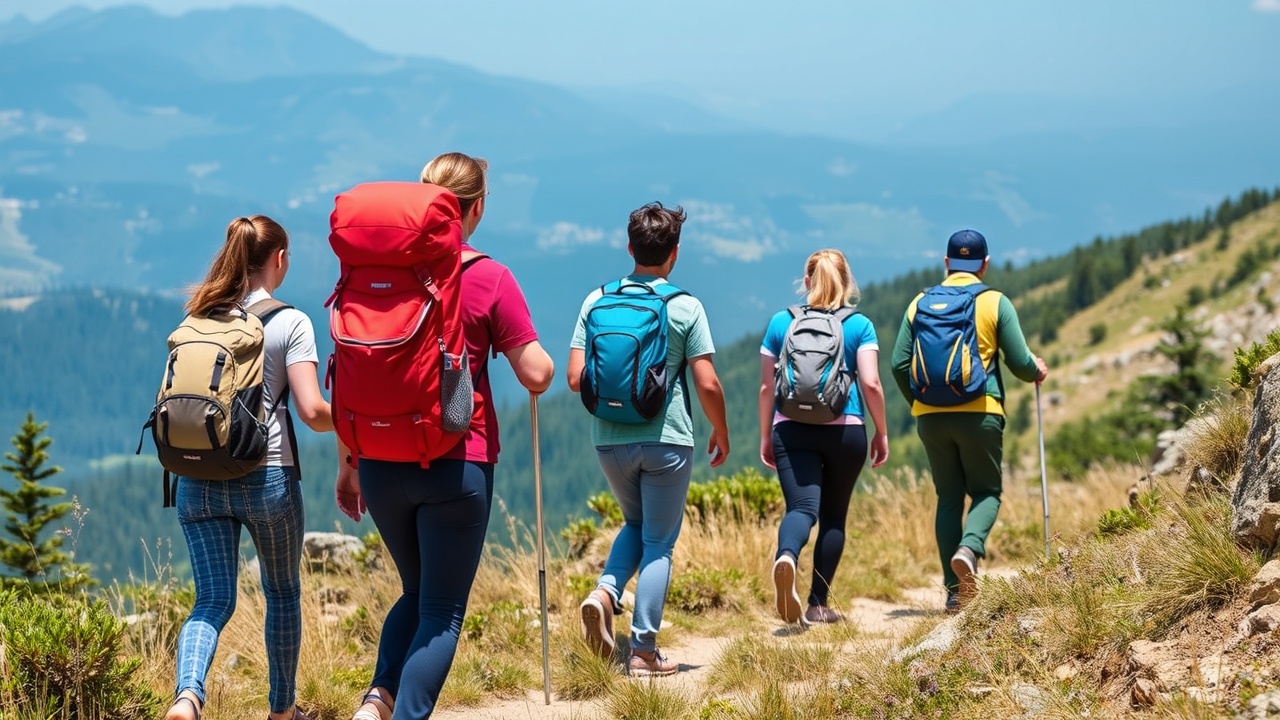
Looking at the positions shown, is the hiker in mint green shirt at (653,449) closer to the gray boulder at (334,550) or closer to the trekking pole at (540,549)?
the trekking pole at (540,549)

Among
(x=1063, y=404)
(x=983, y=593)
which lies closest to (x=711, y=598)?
(x=983, y=593)

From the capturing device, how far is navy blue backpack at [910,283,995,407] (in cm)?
613

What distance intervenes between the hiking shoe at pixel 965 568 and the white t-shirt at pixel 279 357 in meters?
3.63

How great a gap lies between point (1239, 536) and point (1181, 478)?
215 cm

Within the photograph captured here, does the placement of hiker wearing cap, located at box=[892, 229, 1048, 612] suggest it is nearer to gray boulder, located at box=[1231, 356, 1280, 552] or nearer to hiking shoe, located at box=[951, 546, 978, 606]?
hiking shoe, located at box=[951, 546, 978, 606]

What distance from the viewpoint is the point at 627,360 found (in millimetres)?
4949

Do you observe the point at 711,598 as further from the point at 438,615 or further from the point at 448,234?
the point at 448,234

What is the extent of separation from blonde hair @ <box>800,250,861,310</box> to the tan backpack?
10.8 ft

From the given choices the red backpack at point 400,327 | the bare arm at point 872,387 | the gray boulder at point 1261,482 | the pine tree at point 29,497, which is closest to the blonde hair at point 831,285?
the bare arm at point 872,387

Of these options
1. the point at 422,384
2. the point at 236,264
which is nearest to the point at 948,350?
the point at 422,384

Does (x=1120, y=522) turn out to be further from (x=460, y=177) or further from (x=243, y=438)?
(x=243, y=438)

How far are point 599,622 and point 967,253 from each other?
313 centimetres

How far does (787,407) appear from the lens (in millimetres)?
6113

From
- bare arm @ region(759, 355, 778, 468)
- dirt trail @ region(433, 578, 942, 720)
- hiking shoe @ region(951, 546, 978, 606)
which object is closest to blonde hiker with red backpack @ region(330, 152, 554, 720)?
dirt trail @ region(433, 578, 942, 720)
